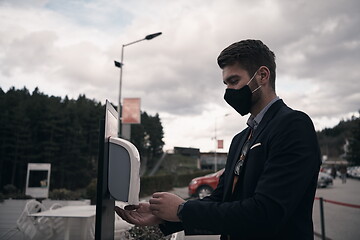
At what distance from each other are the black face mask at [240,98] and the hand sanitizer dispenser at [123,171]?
1.83ft

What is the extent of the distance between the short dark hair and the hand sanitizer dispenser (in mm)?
619

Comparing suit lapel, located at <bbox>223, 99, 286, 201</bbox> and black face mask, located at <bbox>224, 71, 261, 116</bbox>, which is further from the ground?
black face mask, located at <bbox>224, 71, 261, 116</bbox>

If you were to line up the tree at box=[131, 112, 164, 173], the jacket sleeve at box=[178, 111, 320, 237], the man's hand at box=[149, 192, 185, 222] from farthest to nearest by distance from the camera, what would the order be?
the tree at box=[131, 112, 164, 173] < the man's hand at box=[149, 192, 185, 222] < the jacket sleeve at box=[178, 111, 320, 237]

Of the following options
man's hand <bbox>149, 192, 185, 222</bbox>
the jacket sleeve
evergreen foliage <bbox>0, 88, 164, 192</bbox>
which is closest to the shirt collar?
the jacket sleeve

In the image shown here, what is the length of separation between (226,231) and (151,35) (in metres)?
16.1

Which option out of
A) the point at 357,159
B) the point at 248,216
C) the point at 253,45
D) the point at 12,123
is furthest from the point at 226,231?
the point at 357,159

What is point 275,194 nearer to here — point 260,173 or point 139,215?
point 260,173

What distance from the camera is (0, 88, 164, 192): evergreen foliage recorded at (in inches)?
1590

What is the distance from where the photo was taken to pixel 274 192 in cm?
114

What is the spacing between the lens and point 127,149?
1368 millimetres

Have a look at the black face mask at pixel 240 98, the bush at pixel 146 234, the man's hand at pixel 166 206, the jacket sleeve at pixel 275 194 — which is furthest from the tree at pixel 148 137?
the jacket sleeve at pixel 275 194

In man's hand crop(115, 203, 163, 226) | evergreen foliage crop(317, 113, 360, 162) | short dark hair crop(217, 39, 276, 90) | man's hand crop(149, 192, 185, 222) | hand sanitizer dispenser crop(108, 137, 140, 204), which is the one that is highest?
evergreen foliage crop(317, 113, 360, 162)

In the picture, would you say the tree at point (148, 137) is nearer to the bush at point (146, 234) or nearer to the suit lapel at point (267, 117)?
the bush at point (146, 234)

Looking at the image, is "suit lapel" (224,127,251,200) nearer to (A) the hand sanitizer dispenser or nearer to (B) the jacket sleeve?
(B) the jacket sleeve
